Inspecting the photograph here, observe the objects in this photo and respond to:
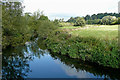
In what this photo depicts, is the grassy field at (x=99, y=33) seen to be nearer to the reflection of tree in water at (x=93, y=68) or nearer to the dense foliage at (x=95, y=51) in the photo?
the dense foliage at (x=95, y=51)

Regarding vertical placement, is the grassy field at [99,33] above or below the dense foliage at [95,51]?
above

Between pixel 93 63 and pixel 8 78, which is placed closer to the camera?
pixel 8 78

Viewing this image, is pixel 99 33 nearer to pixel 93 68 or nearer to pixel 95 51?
pixel 95 51

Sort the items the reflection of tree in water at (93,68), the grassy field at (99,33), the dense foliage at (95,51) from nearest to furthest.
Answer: the reflection of tree in water at (93,68), the dense foliage at (95,51), the grassy field at (99,33)

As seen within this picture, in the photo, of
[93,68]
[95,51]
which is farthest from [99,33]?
[93,68]

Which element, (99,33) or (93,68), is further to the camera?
(99,33)

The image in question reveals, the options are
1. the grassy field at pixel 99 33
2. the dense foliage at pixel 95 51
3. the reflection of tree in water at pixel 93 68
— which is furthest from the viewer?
the grassy field at pixel 99 33

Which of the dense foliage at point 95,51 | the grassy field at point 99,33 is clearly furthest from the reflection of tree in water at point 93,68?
the grassy field at point 99,33

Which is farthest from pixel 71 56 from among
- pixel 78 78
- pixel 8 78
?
pixel 8 78

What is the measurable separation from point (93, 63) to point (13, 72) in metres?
7.03

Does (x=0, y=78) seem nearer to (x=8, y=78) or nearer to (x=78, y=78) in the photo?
(x=8, y=78)

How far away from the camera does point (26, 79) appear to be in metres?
7.26

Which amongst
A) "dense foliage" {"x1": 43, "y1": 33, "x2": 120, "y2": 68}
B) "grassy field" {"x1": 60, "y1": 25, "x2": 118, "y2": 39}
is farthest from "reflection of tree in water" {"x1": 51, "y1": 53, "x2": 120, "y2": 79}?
"grassy field" {"x1": 60, "y1": 25, "x2": 118, "y2": 39}

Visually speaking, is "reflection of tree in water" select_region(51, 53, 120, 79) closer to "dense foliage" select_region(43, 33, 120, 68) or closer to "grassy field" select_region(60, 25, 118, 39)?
"dense foliage" select_region(43, 33, 120, 68)
